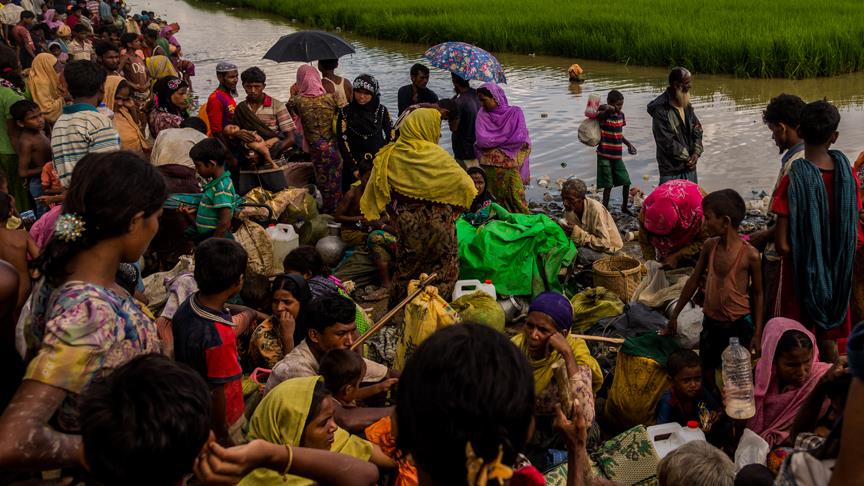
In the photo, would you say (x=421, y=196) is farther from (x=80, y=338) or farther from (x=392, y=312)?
(x=80, y=338)

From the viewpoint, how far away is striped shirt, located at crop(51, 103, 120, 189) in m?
4.55

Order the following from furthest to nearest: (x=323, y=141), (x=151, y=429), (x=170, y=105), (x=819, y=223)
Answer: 1. (x=170, y=105)
2. (x=323, y=141)
3. (x=819, y=223)
4. (x=151, y=429)

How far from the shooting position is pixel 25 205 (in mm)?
6152

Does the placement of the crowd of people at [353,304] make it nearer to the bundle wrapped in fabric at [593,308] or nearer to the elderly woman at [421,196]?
the elderly woman at [421,196]

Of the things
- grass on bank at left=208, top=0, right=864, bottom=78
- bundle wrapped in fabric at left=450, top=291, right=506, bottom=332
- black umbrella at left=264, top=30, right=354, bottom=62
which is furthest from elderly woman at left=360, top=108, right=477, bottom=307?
grass on bank at left=208, top=0, right=864, bottom=78

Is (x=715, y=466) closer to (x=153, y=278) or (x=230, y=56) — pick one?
(x=153, y=278)

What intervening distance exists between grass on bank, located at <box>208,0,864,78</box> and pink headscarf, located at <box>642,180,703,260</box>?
10839 mm

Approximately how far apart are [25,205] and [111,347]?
4824 millimetres

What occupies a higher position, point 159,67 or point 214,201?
point 159,67

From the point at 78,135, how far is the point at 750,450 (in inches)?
152

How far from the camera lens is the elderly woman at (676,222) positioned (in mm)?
4887

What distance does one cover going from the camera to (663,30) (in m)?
17.0

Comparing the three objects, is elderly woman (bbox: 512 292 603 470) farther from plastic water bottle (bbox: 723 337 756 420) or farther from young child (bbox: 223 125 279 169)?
young child (bbox: 223 125 279 169)

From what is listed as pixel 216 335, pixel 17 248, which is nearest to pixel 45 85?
pixel 17 248
